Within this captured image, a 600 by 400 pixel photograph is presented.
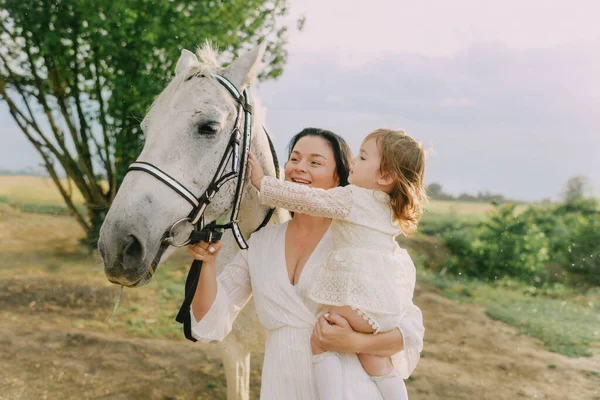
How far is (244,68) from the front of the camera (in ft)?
7.22

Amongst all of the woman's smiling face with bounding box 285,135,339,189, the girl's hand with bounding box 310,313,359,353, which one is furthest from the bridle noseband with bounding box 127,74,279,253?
the girl's hand with bounding box 310,313,359,353

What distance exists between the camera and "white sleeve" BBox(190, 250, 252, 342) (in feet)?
6.61

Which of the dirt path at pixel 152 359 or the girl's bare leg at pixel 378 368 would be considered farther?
the dirt path at pixel 152 359

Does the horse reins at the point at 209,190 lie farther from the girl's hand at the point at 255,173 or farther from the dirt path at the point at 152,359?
the dirt path at the point at 152,359

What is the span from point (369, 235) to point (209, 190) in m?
0.66

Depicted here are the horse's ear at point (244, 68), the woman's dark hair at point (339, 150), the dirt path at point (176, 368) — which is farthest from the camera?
the dirt path at point (176, 368)

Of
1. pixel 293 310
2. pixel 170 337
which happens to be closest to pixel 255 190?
pixel 293 310

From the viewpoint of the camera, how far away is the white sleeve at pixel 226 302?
2.02 meters

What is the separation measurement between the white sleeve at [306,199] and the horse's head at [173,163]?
0.23 m

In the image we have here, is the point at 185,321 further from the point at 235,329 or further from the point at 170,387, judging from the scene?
the point at 170,387

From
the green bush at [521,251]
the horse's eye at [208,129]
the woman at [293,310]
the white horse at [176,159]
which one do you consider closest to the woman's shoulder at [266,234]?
the woman at [293,310]

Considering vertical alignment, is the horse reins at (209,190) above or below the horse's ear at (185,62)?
below

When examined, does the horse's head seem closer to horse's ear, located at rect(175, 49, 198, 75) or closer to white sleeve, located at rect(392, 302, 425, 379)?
horse's ear, located at rect(175, 49, 198, 75)

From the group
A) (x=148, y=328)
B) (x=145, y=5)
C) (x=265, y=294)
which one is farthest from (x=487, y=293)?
(x=265, y=294)
